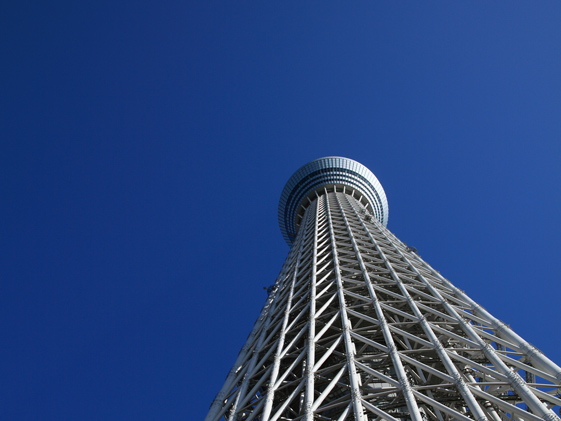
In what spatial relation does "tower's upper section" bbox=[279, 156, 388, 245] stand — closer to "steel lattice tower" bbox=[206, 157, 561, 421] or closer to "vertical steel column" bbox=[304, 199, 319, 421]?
"steel lattice tower" bbox=[206, 157, 561, 421]

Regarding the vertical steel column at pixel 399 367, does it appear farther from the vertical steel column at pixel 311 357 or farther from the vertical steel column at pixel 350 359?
the vertical steel column at pixel 311 357

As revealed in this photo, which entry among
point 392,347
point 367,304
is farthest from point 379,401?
point 367,304

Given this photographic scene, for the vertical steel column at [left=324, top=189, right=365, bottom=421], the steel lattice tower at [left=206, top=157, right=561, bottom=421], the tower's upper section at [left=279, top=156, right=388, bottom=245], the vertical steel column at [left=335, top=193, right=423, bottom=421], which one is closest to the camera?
the vertical steel column at [left=335, top=193, right=423, bottom=421]

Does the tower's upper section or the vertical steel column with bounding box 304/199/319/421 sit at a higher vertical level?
the tower's upper section

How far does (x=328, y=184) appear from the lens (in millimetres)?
65188

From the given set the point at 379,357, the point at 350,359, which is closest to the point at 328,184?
the point at 379,357

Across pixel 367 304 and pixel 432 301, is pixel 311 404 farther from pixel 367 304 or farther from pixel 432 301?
pixel 432 301

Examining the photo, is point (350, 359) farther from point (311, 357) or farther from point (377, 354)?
point (377, 354)

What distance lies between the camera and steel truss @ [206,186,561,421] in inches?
469

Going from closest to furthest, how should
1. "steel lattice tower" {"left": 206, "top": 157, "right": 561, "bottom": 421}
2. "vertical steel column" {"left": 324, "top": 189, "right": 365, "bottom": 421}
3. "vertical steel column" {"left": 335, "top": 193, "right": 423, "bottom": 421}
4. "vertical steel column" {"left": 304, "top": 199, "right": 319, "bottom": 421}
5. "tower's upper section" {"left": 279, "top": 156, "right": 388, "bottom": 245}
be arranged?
"vertical steel column" {"left": 335, "top": 193, "right": 423, "bottom": 421} → "vertical steel column" {"left": 324, "top": 189, "right": 365, "bottom": 421} → "vertical steel column" {"left": 304, "top": 199, "right": 319, "bottom": 421} → "steel lattice tower" {"left": 206, "top": 157, "right": 561, "bottom": 421} → "tower's upper section" {"left": 279, "top": 156, "right": 388, "bottom": 245}

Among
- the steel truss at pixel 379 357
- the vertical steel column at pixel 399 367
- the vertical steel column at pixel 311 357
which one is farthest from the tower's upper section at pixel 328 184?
the vertical steel column at pixel 399 367

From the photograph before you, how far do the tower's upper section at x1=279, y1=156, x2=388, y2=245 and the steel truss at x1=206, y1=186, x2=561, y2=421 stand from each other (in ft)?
112

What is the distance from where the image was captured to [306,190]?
6669 centimetres

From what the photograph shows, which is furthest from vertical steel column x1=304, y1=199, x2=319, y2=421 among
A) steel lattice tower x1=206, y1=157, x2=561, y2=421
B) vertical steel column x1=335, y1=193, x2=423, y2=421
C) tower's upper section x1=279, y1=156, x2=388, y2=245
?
tower's upper section x1=279, y1=156, x2=388, y2=245
